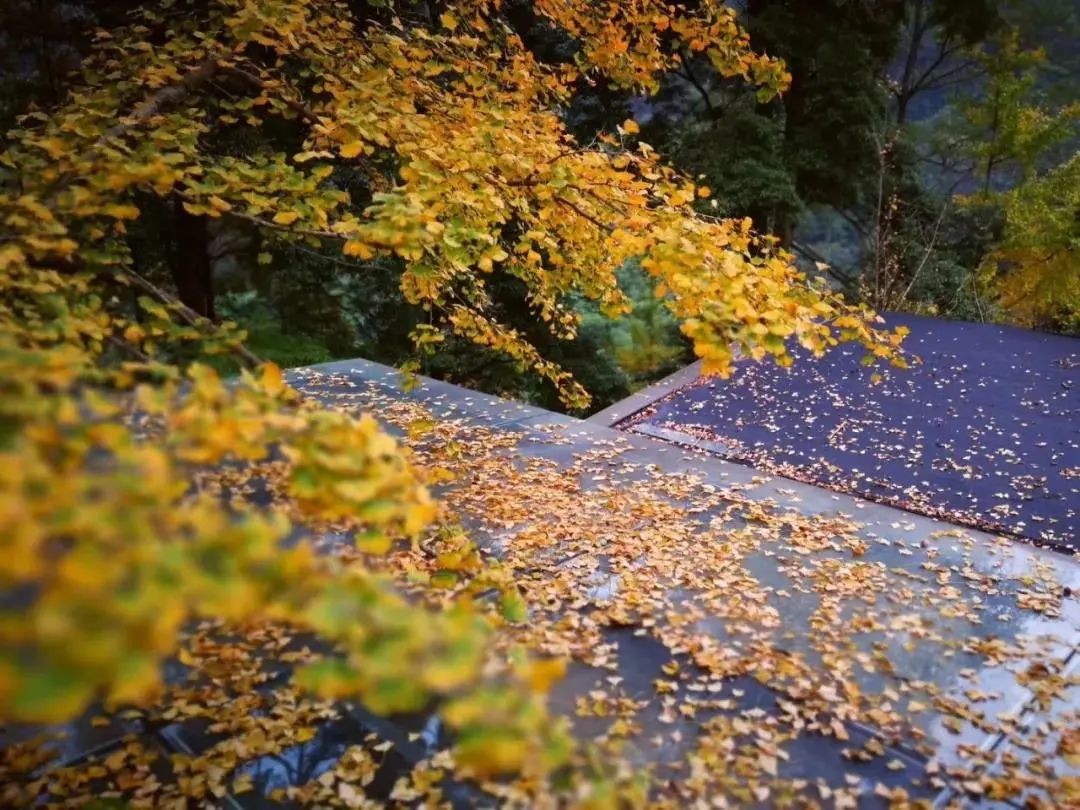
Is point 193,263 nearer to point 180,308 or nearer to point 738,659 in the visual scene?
point 180,308

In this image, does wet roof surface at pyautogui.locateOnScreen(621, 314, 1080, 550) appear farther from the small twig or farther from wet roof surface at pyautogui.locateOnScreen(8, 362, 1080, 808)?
the small twig

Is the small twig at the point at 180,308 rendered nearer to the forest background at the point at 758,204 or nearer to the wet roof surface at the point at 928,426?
the wet roof surface at the point at 928,426

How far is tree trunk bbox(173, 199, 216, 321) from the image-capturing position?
7.13 m

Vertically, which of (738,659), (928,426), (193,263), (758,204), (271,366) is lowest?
(738,659)

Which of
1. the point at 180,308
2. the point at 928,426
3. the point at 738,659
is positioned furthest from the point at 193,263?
the point at 928,426

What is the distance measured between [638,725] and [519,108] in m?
2.79

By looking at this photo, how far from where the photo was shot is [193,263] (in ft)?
23.5

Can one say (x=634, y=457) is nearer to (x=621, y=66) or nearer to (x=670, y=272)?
(x=621, y=66)

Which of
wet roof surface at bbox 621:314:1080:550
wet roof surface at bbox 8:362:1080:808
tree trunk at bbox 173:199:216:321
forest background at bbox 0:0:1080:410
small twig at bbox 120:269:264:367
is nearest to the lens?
small twig at bbox 120:269:264:367

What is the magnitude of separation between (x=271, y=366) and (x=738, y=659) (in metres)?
2.07

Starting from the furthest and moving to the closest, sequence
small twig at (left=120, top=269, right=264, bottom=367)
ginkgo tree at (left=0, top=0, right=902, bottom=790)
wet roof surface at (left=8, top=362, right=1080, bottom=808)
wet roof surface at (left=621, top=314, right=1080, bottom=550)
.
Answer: wet roof surface at (left=621, top=314, right=1080, bottom=550) < wet roof surface at (left=8, top=362, right=1080, bottom=808) < small twig at (left=120, top=269, right=264, bottom=367) < ginkgo tree at (left=0, top=0, right=902, bottom=790)

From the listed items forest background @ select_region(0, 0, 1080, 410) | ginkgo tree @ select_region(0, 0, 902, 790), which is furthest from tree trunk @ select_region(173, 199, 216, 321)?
ginkgo tree @ select_region(0, 0, 902, 790)

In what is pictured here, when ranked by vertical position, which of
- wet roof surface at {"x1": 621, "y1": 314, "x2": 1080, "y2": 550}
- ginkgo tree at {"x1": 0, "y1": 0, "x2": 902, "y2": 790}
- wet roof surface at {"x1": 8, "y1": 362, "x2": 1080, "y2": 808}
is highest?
ginkgo tree at {"x1": 0, "y1": 0, "x2": 902, "y2": 790}

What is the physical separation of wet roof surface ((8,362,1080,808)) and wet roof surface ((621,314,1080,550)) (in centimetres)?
70
